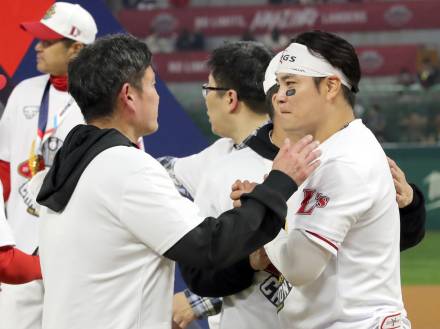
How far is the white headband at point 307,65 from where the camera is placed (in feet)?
9.95

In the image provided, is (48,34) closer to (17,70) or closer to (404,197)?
(17,70)

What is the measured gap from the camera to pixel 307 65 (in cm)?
304

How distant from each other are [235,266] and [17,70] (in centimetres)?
318

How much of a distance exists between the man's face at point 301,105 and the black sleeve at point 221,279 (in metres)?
0.49

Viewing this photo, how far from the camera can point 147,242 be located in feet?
9.36

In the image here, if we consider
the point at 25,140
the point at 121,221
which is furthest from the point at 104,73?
the point at 25,140

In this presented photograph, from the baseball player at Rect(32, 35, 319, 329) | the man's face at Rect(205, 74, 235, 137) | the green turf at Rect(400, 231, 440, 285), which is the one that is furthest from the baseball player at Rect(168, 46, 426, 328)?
the green turf at Rect(400, 231, 440, 285)

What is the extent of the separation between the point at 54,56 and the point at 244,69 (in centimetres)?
183

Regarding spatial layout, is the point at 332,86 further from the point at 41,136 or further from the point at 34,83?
the point at 34,83

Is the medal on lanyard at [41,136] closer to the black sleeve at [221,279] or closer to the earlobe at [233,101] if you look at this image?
the earlobe at [233,101]

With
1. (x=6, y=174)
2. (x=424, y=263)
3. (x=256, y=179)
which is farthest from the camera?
(x=424, y=263)

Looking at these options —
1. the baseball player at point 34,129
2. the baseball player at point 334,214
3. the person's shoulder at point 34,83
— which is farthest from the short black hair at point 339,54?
the person's shoulder at point 34,83

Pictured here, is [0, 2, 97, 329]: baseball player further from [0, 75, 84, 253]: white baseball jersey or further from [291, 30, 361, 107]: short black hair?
[291, 30, 361, 107]: short black hair

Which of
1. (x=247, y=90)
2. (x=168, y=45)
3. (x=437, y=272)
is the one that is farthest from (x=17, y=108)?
(x=168, y=45)
